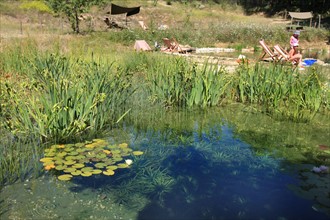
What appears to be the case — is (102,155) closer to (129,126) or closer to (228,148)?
(129,126)

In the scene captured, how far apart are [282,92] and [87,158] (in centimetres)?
340

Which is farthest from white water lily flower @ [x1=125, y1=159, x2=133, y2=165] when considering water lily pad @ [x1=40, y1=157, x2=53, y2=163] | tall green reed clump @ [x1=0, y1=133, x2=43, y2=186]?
tall green reed clump @ [x1=0, y1=133, x2=43, y2=186]

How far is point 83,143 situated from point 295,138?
2800 millimetres

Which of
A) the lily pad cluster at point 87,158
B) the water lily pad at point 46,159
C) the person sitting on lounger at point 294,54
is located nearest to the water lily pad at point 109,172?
the lily pad cluster at point 87,158

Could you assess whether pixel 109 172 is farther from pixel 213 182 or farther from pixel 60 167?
pixel 213 182

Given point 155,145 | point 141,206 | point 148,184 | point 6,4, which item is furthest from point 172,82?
point 6,4

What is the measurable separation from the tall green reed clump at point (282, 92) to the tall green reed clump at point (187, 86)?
0.55m

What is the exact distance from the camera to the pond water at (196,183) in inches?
117

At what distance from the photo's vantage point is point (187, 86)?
18.7ft

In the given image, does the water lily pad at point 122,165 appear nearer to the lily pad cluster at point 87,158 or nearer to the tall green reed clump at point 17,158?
the lily pad cluster at point 87,158

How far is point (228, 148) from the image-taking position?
435 cm

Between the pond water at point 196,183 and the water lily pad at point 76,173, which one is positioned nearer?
the pond water at point 196,183

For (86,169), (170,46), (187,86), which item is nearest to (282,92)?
(187,86)

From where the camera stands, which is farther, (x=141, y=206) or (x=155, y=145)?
(x=155, y=145)
